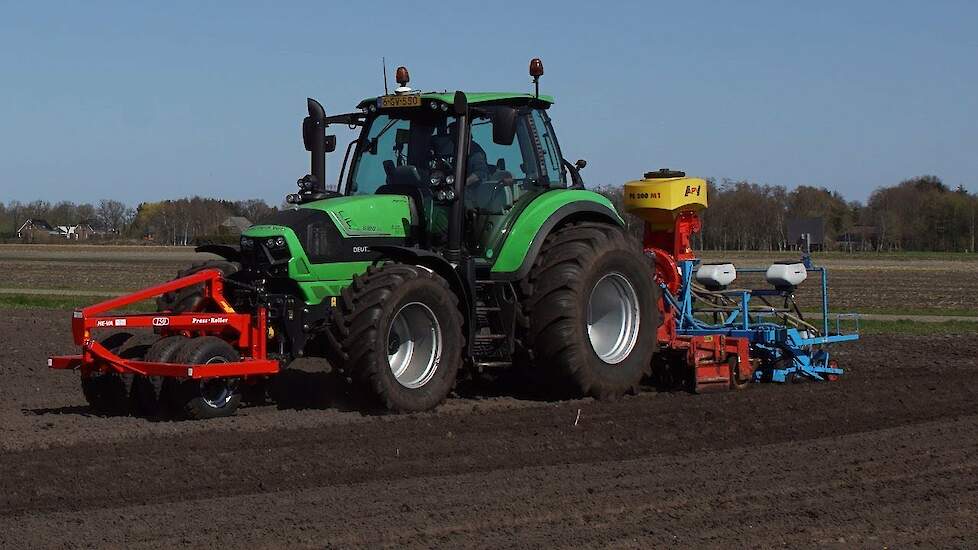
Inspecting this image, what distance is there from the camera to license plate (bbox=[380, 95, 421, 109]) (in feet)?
32.8

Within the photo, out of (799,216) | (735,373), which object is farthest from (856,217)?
(735,373)

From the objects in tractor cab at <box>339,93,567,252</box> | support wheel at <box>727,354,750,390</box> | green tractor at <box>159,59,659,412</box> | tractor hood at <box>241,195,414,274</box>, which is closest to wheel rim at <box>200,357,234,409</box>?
green tractor at <box>159,59,659,412</box>

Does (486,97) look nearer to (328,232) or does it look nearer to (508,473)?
(328,232)

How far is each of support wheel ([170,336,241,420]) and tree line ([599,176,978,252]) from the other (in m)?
61.9

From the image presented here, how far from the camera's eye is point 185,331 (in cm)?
897

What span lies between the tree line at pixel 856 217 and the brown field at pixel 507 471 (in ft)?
199

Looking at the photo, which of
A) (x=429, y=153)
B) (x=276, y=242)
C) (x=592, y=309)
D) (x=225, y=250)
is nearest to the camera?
(x=276, y=242)

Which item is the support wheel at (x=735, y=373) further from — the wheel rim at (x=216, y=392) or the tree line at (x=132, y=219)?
the tree line at (x=132, y=219)

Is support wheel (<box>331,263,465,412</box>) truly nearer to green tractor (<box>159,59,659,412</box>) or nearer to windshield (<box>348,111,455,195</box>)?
green tractor (<box>159,59,659,412</box>)

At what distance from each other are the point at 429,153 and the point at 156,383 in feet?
9.39

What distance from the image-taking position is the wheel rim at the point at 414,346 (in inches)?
365

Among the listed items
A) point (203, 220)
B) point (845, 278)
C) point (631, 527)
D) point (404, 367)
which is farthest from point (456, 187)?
point (203, 220)

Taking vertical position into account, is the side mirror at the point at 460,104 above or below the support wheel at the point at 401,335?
above

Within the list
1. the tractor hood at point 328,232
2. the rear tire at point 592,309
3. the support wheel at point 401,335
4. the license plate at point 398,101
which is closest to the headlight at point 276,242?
the tractor hood at point 328,232
